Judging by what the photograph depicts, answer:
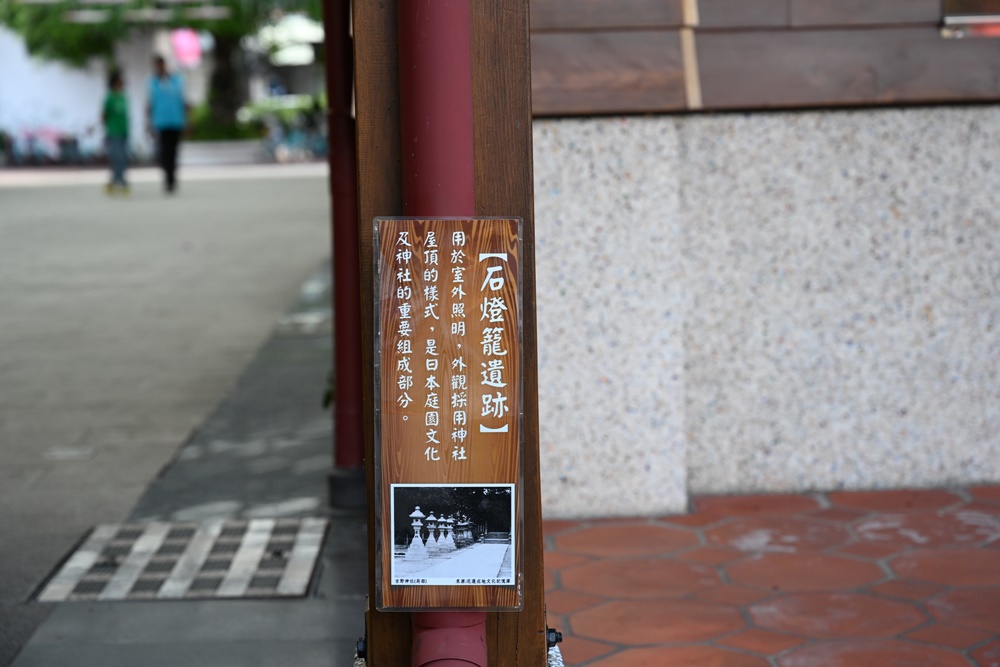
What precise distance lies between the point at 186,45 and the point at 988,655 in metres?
33.0

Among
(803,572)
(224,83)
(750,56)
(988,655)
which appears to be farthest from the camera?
(224,83)

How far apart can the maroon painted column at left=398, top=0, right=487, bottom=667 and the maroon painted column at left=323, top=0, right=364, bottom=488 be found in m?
1.95

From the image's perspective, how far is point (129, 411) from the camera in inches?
257

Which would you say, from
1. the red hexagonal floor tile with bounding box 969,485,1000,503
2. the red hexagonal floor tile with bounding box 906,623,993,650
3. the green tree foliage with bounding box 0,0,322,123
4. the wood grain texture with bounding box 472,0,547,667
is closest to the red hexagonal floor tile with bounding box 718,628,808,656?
the red hexagonal floor tile with bounding box 906,623,993,650

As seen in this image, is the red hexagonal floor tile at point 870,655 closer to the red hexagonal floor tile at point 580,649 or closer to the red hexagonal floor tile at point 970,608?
the red hexagonal floor tile at point 970,608

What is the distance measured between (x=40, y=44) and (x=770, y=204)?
32447 millimetres

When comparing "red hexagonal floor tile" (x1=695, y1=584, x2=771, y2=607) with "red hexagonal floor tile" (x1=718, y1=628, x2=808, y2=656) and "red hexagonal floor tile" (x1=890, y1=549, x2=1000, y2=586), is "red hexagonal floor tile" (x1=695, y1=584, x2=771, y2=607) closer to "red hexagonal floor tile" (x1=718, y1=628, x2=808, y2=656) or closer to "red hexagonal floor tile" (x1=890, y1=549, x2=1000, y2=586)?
"red hexagonal floor tile" (x1=718, y1=628, x2=808, y2=656)

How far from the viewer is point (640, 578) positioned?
3.97 metres

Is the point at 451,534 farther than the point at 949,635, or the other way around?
the point at 949,635

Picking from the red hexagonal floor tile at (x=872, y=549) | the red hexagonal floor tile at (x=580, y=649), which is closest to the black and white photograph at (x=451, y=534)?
the red hexagonal floor tile at (x=580, y=649)

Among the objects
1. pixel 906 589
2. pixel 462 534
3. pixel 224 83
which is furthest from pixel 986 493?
pixel 224 83

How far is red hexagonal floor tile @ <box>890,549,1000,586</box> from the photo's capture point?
387 centimetres

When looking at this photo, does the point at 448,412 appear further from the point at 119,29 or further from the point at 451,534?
the point at 119,29

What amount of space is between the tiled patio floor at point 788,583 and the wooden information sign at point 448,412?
98cm
